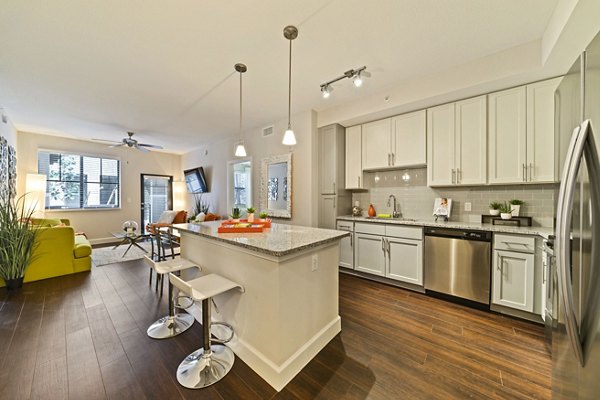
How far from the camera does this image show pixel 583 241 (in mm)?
914

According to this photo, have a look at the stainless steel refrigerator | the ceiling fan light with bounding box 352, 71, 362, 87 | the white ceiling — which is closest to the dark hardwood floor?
the stainless steel refrigerator

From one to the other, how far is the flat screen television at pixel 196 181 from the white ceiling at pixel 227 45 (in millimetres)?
2864

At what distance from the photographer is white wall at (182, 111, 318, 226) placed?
3961 millimetres

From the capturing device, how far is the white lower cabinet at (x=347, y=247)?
3619 millimetres

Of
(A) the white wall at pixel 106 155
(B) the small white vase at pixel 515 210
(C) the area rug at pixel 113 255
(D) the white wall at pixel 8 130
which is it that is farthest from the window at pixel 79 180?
(B) the small white vase at pixel 515 210

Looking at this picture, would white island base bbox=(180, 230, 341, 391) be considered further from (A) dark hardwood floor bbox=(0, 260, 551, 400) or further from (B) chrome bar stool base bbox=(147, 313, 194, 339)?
(B) chrome bar stool base bbox=(147, 313, 194, 339)

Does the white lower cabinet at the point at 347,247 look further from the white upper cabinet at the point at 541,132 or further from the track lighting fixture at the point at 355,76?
the white upper cabinet at the point at 541,132

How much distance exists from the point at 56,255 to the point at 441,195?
6044 millimetres

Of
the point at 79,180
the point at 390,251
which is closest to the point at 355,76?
the point at 390,251

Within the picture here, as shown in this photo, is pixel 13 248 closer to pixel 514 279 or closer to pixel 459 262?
pixel 459 262

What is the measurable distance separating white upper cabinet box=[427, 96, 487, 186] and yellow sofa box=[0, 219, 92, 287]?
18.7ft

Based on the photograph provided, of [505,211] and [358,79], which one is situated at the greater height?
[358,79]

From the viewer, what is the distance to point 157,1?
1.77 m

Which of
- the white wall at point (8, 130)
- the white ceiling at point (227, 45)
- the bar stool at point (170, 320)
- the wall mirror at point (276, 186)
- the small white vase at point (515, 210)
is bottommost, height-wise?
the bar stool at point (170, 320)
